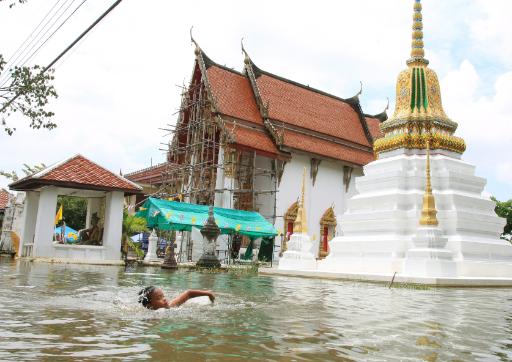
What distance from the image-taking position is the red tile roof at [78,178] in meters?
15.9

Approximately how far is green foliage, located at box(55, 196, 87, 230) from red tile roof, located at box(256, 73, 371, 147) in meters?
14.4

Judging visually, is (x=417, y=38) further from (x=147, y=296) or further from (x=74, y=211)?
(x=74, y=211)

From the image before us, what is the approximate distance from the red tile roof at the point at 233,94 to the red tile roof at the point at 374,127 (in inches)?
364

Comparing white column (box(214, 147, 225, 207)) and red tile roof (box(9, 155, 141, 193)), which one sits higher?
white column (box(214, 147, 225, 207))

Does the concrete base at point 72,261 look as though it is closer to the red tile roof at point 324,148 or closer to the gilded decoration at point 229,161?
the gilded decoration at point 229,161

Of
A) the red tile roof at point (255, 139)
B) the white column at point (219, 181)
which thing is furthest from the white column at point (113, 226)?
the red tile roof at point (255, 139)

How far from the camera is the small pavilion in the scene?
16.1 metres

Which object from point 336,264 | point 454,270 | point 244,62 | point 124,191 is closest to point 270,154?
point 244,62

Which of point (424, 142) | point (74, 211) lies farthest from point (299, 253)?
point (74, 211)

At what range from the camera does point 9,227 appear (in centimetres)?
2433

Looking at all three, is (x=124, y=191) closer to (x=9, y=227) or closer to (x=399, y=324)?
(x=9, y=227)

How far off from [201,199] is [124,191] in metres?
9.32

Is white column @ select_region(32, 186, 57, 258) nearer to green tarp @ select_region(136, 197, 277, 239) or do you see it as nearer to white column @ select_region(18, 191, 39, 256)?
white column @ select_region(18, 191, 39, 256)

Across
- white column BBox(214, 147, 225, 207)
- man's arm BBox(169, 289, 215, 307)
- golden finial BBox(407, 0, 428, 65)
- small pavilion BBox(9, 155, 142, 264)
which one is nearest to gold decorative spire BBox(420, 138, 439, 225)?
golden finial BBox(407, 0, 428, 65)
